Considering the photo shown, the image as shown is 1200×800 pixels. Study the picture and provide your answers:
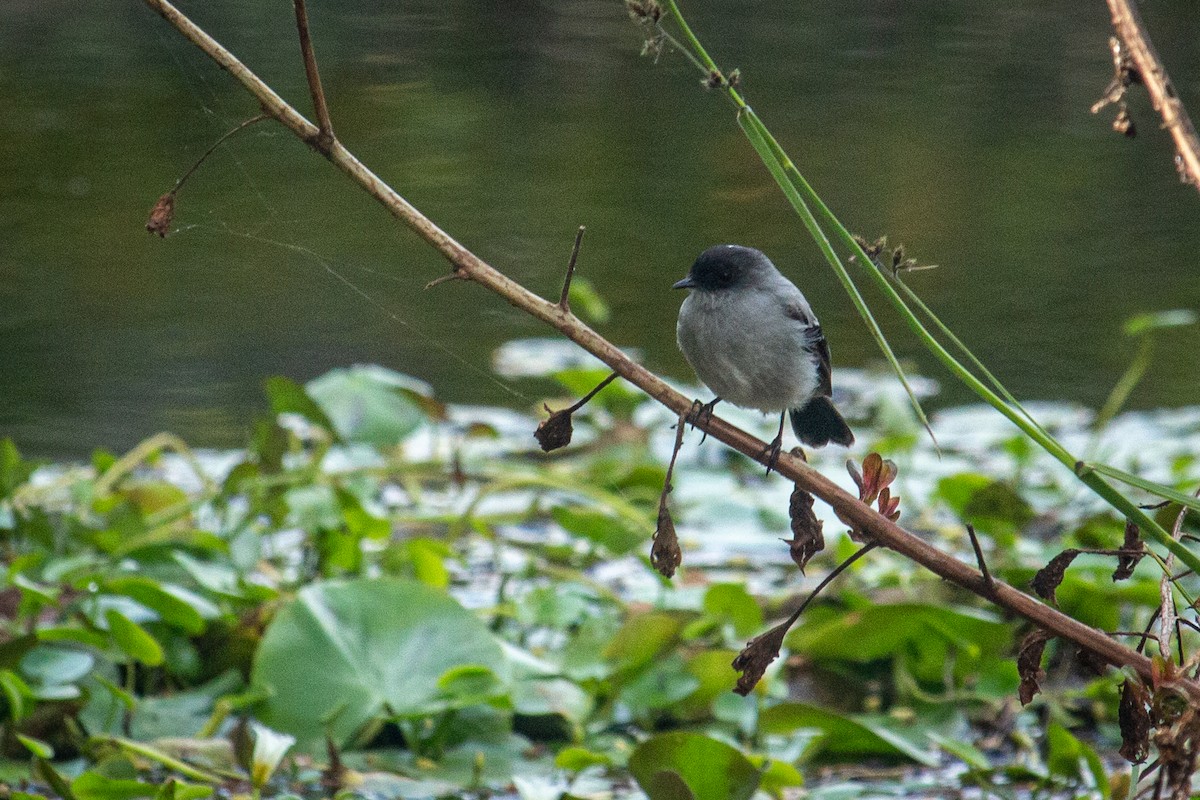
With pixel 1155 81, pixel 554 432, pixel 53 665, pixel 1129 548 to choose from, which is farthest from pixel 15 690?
pixel 1155 81

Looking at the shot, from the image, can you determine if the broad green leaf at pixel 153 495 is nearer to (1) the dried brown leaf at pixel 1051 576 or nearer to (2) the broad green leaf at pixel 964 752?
(2) the broad green leaf at pixel 964 752

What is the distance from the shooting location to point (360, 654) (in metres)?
2.32

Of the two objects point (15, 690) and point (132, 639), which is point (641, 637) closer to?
point (132, 639)

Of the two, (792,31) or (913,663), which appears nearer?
(913,663)

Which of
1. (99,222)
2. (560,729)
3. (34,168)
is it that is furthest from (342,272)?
(560,729)

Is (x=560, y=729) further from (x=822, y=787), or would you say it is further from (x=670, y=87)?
(x=670, y=87)

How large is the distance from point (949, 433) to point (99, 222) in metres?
2.70

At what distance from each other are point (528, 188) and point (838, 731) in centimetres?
258

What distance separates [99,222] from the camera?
4.57 metres

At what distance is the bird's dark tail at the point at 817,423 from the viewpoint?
7.06ft

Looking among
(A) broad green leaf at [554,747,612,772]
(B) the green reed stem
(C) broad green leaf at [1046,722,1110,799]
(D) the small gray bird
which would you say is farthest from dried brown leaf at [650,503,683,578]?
(C) broad green leaf at [1046,722,1110,799]

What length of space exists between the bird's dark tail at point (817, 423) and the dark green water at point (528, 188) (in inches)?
73.6

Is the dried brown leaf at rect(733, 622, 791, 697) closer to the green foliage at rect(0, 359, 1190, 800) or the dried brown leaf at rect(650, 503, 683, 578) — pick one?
the dried brown leaf at rect(650, 503, 683, 578)

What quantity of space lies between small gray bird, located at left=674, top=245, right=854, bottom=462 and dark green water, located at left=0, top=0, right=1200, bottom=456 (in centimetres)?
184
